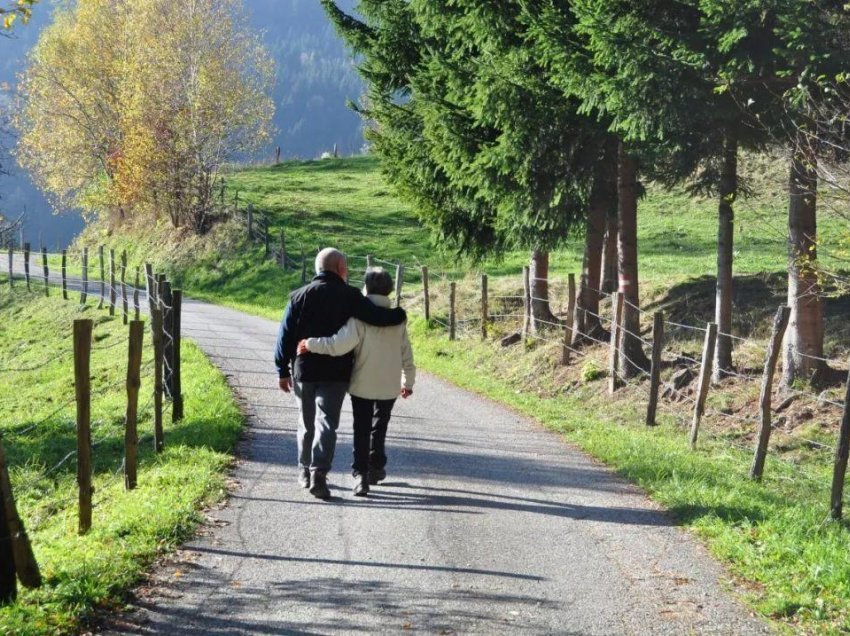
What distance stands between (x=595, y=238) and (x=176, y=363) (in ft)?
26.5

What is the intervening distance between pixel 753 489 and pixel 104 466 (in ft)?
24.0

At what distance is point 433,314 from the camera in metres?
23.1

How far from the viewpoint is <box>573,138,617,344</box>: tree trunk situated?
1611 cm

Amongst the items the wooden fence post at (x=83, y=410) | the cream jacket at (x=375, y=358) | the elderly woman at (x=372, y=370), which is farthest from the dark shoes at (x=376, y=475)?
the wooden fence post at (x=83, y=410)

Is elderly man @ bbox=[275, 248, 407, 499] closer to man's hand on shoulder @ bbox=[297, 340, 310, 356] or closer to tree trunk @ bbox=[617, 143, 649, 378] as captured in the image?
man's hand on shoulder @ bbox=[297, 340, 310, 356]

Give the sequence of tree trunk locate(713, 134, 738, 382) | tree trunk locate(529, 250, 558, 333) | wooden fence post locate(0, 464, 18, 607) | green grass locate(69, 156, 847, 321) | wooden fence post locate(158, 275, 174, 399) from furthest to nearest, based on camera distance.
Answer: green grass locate(69, 156, 847, 321), tree trunk locate(529, 250, 558, 333), tree trunk locate(713, 134, 738, 382), wooden fence post locate(158, 275, 174, 399), wooden fence post locate(0, 464, 18, 607)

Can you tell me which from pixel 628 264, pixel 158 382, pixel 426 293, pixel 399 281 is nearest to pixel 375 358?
pixel 158 382

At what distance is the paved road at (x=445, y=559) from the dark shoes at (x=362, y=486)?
0.08 m

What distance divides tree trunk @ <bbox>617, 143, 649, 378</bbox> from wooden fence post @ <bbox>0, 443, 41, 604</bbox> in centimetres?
1073

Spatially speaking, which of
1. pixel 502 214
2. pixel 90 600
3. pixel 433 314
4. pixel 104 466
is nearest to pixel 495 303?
pixel 433 314

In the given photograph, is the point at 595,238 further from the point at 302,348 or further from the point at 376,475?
the point at 302,348

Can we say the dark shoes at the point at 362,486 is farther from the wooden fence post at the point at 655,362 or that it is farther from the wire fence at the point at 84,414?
the wooden fence post at the point at 655,362

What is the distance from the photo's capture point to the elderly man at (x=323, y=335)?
8.27 meters

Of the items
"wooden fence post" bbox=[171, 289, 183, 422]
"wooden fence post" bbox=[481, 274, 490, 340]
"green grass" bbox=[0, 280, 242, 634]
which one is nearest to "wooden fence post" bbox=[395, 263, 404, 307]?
"wooden fence post" bbox=[481, 274, 490, 340]
